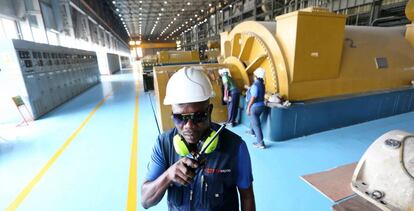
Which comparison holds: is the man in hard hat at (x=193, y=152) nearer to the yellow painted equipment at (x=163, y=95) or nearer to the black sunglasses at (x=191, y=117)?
the black sunglasses at (x=191, y=117)

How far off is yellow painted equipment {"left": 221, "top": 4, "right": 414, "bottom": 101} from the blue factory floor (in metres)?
1.02

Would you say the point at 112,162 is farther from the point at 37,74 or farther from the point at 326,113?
the point at 37,74

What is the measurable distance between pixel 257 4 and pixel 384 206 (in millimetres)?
15512

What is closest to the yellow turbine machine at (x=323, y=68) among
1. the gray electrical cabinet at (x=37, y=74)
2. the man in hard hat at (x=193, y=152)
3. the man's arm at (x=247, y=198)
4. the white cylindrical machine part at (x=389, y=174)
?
the white cylindrical machine part at (x=389, y=174)

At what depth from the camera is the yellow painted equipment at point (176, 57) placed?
9656 millimetres

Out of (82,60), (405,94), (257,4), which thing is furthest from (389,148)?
(257,4)

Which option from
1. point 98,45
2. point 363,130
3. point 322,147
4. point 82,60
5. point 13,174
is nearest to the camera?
point 13,174

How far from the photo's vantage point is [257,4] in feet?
46.7

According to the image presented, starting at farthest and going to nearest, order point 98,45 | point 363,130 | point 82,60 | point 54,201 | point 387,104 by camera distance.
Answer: point 98,45, point 82,60, point 387,104, point 363,130, point 54,201

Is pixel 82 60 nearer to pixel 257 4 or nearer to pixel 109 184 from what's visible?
pixel 109 184

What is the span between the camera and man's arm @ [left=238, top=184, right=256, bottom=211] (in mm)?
1222

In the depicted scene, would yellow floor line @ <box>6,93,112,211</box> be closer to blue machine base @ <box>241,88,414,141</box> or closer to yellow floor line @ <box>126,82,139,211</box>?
yellow floor line @ <box>126,82,139,211</box>

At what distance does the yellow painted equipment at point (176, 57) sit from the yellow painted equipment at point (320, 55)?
15.4ft

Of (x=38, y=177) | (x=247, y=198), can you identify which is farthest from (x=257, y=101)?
(x=38, y=177)
